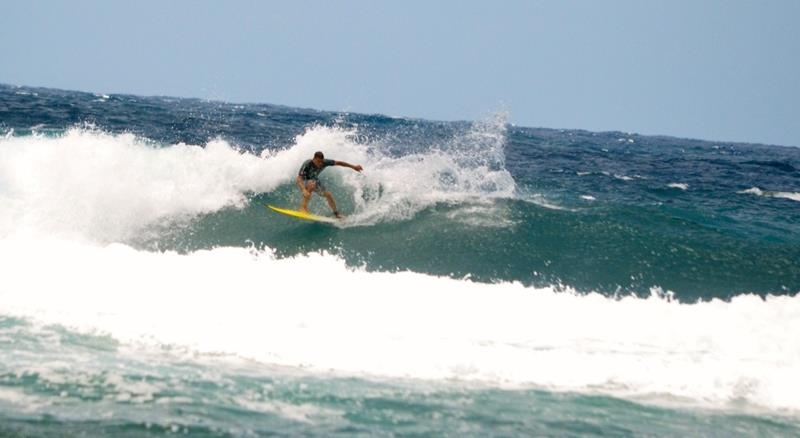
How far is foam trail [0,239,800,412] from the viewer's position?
8.01 metres

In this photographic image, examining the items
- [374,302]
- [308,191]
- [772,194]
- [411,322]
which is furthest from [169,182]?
[772,194]

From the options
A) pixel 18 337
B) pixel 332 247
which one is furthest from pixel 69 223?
pixel 18 337

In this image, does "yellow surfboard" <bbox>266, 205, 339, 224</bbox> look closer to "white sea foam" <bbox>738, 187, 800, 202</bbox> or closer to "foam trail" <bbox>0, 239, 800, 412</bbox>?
"foam trail" <bbox>0, 239, 800, 412</bbox>

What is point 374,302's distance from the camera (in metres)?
10.4

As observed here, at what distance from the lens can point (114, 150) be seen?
1644 centimetres

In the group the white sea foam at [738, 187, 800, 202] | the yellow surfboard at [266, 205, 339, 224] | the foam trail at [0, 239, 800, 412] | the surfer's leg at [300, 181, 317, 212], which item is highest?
the white sea foam at [738, 187, 800, 202]

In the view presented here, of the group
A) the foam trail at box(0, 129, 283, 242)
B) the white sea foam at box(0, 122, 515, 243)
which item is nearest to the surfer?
the white sea foam at box(0, 122, 515, 243)

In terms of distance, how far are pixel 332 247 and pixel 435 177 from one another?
12.7ft

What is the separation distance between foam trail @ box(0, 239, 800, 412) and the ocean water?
4cm

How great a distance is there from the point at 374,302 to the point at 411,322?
0.94 meters

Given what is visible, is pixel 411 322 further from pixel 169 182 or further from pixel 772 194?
pixel 772 194

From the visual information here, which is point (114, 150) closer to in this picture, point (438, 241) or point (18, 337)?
point (438, 241)

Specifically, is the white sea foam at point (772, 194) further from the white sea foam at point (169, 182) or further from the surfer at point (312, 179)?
the surfer at point (312, 179)

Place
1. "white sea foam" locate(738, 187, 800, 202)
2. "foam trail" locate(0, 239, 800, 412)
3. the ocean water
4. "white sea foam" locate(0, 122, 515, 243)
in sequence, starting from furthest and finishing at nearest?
"white sea foam" locate(738, 187, 800, 202) < "white sea foam" locate(0, 122, 515, 243) < "foam trail" locate(0, 239, 800, 412) < the ocean water
